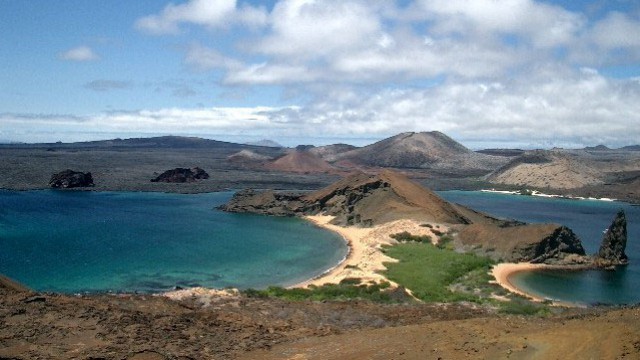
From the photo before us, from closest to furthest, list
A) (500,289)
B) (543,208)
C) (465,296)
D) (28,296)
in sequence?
(28,296) < (465,296) < (500,289) < (543,208)

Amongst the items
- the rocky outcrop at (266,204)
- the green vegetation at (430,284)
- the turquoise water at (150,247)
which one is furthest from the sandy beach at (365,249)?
the rocky outcrop at (266,204)

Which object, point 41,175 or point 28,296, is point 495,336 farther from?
point 41,175

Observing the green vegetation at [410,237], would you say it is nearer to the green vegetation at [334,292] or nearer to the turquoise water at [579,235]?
the turquoise water at [579,235]

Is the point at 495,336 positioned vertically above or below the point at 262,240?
above

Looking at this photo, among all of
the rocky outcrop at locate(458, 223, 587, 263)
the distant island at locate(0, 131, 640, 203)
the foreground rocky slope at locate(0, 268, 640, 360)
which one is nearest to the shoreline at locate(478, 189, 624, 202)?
the distant island at locate(0, 131, 640, 203)

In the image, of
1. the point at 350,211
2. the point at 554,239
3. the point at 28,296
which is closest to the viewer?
the point at 28,296

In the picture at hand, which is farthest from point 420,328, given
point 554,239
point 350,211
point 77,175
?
point 77,175
